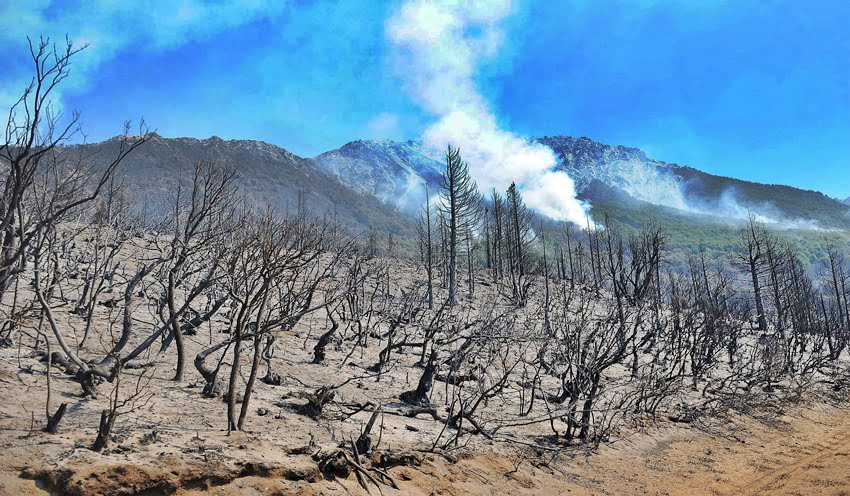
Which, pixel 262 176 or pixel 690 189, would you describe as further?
pixel 690 189

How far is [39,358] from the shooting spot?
7449 millimetres

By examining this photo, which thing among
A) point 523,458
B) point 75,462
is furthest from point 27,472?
point 523,458

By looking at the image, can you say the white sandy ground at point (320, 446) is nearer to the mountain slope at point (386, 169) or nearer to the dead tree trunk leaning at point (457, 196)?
the dead tree trunk leaning at point (457, 196)

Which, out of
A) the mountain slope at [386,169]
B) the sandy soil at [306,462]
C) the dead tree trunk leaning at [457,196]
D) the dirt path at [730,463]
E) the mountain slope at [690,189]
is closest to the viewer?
the sandy soil at [306,462]

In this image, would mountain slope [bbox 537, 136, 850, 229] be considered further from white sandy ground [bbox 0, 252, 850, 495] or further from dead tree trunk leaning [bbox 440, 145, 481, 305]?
white sandy ground [bbox 0, 252, 850, 495]

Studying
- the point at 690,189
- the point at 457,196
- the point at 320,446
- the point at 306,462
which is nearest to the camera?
the point at 306,462

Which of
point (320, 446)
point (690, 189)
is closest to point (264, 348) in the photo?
point (320, 446)

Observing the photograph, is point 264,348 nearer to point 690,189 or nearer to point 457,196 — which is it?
point 457,196

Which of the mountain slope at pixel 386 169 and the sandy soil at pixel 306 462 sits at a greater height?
the mountain slope at pixel 386 169

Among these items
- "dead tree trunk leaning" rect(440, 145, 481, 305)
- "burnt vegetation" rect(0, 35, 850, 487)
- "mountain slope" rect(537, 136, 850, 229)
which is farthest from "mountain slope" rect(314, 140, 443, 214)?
"burnt vegetation" rect(0, 35, 850, 487)

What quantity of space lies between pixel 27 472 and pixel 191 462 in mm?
1299

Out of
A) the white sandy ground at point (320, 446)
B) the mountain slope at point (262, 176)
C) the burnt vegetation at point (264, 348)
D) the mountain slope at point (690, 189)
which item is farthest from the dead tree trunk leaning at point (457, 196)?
the mountain slope at point (690, 189)

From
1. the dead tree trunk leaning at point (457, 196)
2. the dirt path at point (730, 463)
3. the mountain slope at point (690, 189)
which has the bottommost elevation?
the dirt path at point (730, 463)

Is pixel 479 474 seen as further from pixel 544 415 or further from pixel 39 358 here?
pixel 39 358
